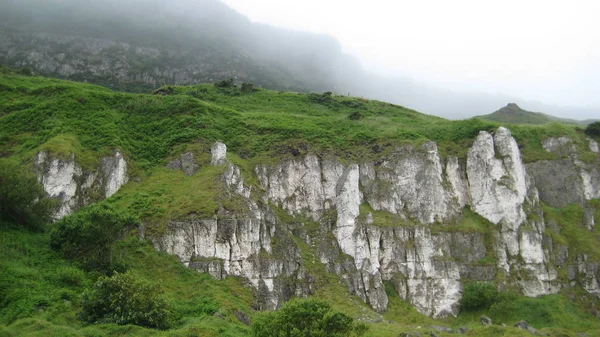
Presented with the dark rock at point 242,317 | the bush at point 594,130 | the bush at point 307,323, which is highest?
the bush at point 594,130

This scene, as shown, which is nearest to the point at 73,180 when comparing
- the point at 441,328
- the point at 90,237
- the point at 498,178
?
the point at 90,237

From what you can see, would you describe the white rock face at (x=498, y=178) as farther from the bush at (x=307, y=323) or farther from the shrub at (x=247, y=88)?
the shrub at (x=247, y=88)

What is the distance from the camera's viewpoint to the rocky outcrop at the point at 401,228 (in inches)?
1823

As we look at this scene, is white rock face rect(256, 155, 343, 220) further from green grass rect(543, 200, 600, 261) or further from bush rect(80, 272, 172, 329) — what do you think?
green grass rect(543, 200, 600, 261)

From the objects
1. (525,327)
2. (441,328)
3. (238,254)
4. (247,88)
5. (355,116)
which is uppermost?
(247,88)

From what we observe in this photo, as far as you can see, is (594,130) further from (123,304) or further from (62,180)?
(62,180)

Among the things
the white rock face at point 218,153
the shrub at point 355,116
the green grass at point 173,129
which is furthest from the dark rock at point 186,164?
the shrub at point 355,116

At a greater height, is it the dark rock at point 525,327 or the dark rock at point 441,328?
the dark rock at point 525,327

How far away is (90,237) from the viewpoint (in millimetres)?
36938

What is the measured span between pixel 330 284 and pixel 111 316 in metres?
25.5

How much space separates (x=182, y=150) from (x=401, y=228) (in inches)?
1235

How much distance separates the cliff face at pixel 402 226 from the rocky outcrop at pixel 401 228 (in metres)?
0.13

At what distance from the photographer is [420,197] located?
5875cm

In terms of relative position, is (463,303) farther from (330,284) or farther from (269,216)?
(269,216)
